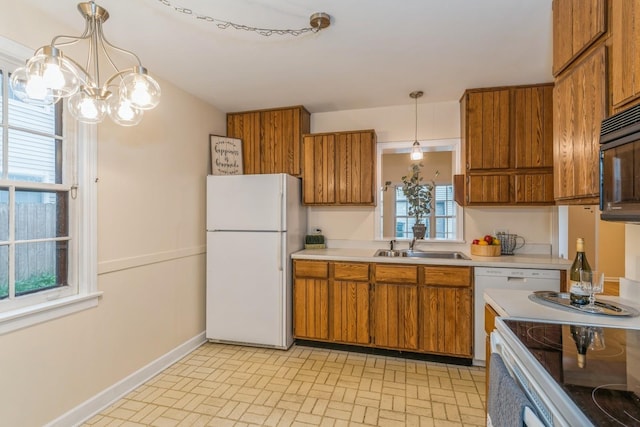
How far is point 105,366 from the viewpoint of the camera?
220cm

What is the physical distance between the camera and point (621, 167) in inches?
45.3

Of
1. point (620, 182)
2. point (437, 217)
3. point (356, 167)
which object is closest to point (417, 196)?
point (437, 217)

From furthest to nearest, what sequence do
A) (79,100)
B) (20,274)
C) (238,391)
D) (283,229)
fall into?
(283,229), (238,391), (20,274), (79,100)

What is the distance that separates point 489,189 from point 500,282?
0.84m

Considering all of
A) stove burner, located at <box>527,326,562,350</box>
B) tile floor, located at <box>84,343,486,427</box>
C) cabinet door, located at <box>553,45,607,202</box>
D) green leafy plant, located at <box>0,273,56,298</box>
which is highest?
cabinet door, located at <box>553,45,607,202</box>

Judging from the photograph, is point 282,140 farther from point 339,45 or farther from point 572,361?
point 572,361

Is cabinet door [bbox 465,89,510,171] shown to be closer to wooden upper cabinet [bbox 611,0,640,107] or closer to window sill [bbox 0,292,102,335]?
wooden upper cabinet [bbox 611,0,640,107]

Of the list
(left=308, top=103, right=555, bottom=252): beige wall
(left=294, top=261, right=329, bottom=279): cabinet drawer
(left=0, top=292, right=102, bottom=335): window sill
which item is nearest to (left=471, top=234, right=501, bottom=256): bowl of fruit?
(left=308, top=103, right=555, bottom=252): beige wall

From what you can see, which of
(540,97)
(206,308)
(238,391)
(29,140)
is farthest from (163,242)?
(540,97)

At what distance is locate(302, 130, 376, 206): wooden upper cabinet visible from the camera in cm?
325

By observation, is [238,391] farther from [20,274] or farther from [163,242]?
[20,274]

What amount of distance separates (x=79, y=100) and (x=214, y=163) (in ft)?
6.50

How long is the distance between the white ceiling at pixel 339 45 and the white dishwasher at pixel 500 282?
65.2 inches

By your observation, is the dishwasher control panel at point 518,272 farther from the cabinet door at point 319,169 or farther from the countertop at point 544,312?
the cabinet door at point 319,169
